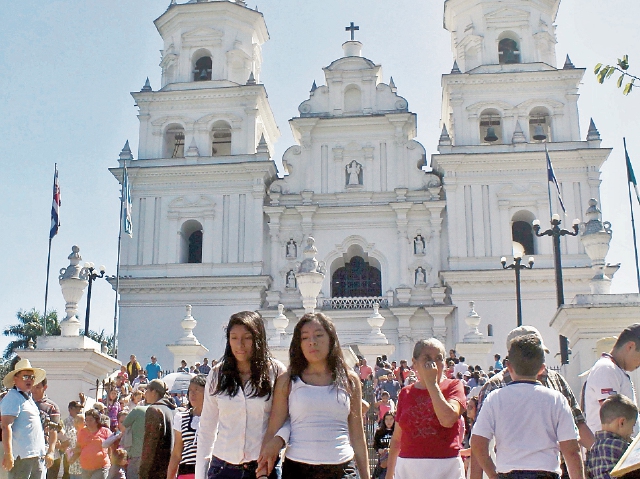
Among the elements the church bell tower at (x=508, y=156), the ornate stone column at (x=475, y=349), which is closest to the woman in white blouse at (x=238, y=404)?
the ornate stone column at (x=475, y=349)

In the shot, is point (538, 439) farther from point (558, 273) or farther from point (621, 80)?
point (558, 273)

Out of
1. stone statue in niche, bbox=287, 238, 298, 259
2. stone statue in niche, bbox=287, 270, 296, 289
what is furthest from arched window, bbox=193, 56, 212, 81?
stone statue in niche, bbox=287, 270, 296, 289

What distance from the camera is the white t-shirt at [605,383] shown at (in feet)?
20.5

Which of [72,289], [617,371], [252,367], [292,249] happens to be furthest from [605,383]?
[292,249]

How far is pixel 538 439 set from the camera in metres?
5.07

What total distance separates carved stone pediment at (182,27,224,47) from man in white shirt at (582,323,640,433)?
31.0 meters

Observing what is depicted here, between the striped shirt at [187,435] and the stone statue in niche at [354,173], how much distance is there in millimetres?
26602

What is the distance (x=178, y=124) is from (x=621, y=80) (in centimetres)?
3016

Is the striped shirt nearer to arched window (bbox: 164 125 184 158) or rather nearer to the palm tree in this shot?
arched window (bbox: 164 125 184 158)

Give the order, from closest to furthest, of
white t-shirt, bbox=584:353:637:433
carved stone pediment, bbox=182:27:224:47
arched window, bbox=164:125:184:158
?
Result: white t-shirt, bbox=584:353:637:433 < arched window, bbox=164:125:184:158 < carved stone pediment, bbox=182:27:224:47

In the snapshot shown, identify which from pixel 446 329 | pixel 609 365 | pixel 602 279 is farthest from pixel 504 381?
pixel 446 329

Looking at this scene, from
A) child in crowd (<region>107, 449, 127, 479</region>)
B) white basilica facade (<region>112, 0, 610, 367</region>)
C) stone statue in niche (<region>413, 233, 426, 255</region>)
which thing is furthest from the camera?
stone statue in niche (<region>413, 233, 426, 255</region>)

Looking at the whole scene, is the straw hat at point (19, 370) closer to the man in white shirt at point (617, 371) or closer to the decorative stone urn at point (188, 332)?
the man in white shirt at point (617, 371)

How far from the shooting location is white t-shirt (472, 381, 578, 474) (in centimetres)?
505
